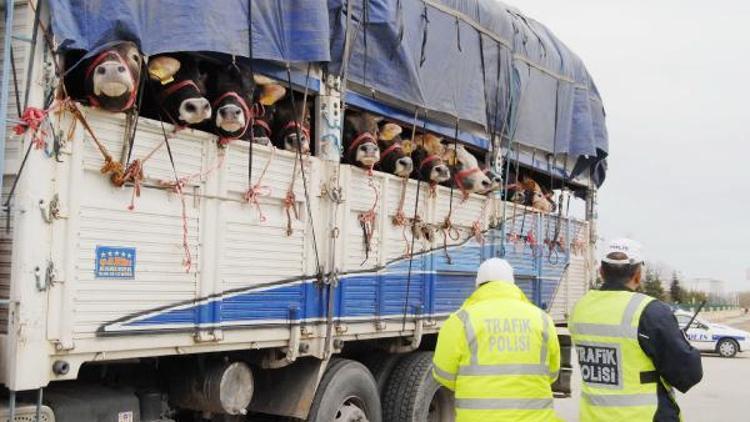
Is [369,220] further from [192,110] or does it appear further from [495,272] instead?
[495,272]

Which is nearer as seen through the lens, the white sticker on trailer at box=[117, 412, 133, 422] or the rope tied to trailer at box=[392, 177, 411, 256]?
the white sticker on trailer at box=[117, 412, 133, 422]

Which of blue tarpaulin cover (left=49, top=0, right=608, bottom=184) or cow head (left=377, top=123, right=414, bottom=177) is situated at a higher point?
blue tarpaulin cover (left=49, top=0, right=608, bottom=184)

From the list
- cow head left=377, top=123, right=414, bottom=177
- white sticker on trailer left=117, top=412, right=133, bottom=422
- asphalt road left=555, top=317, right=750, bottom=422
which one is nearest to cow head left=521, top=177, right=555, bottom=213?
asphalt road left=555, top=317, right=750, bottom=422

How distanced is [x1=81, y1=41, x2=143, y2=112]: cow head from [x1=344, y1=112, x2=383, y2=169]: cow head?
2.20m

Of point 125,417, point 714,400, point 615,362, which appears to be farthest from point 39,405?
point 714,400

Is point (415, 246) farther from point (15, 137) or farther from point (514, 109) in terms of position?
point (15, 137)

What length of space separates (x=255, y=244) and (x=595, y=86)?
675 cm

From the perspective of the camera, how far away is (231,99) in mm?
4969

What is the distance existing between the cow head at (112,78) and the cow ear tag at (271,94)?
1271 mm

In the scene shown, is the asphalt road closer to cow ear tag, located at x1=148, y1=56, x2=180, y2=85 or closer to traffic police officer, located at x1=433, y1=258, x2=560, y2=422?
traffic police officer, located at x1=433, y1=258, x2=560, y2=422

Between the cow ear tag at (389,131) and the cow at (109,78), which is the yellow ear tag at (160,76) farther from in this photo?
the cow ear tag at (389,131)

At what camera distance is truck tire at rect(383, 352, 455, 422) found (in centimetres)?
680

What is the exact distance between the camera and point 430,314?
6.96 m

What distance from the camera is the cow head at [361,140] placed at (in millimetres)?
6195
